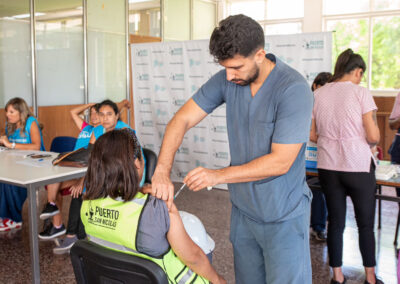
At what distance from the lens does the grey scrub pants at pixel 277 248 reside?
1.53 m

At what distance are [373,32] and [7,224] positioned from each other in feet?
26.2

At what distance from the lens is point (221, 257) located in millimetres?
3193

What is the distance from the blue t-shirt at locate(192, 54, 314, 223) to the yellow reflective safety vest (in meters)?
0.33

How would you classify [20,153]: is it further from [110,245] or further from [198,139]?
[110,245]

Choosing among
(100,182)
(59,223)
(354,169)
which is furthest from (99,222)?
(59,223)

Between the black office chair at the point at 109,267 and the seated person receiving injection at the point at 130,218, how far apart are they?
3.3 inches

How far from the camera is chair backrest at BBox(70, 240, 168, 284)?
1273mm

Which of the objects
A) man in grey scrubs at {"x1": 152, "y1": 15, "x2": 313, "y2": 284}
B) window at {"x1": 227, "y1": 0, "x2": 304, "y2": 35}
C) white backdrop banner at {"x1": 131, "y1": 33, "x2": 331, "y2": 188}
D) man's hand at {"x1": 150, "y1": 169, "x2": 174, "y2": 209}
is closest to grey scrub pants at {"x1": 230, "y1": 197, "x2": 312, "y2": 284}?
man in grey scrubs at {"x1": 152, "y1": 15, "x2": 313, "y2": 284}

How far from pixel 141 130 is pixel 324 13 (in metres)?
5.69

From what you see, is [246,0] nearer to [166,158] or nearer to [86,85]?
[86,85]

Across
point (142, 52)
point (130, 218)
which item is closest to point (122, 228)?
point (130, 218)

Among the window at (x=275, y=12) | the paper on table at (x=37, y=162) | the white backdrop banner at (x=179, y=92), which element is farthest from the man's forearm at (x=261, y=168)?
the window at (x=275, y=12)

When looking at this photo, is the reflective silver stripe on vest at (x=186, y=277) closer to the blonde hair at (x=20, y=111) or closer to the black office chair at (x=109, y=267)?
the black office chair at (x=109, y=267)

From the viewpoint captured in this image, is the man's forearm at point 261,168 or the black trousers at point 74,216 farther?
the black trousers at point 74,216
